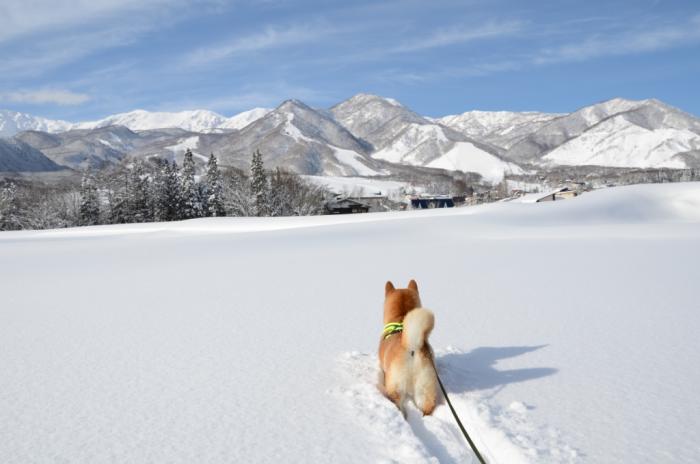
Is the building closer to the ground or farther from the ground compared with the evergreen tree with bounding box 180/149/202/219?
closer to the ground

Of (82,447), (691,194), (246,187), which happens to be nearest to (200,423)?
(82,447)

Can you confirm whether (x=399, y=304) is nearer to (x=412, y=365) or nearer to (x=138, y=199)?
(x=412, y=365)

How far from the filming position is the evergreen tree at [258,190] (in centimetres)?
4809

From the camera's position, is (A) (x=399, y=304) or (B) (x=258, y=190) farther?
(B) (x=258, y=190)

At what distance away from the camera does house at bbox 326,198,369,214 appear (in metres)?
60.0

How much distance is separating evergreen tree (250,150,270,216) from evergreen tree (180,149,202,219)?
5682 millimetres

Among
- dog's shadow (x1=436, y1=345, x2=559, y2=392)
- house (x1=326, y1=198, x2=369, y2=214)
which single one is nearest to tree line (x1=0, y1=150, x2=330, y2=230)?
house (x1=326, y1=198, x2=369, y2=214)

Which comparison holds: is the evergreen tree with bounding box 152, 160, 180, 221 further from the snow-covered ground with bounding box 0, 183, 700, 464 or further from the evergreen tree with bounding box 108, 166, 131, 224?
the snow-covered ground with bounding box 0, 183, 700, 464

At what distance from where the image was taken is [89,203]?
45219mm

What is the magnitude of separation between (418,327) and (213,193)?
153ft

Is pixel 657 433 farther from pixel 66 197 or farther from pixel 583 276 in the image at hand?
pixel 66 197

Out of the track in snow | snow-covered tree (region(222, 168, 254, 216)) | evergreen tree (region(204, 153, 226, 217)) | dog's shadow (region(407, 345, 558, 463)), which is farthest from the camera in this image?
snow-covered tree (region(222, 168, 254, 216))

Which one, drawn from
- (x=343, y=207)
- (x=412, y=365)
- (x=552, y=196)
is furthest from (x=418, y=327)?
(x=343, y=207)

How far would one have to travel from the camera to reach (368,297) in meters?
6.54
